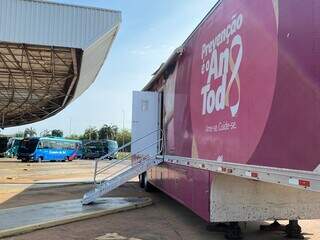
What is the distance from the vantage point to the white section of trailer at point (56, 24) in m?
16.9

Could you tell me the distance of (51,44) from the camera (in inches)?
675

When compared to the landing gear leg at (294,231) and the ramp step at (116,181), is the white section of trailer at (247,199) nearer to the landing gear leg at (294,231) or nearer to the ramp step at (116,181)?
the landing gear leg at (294,231)

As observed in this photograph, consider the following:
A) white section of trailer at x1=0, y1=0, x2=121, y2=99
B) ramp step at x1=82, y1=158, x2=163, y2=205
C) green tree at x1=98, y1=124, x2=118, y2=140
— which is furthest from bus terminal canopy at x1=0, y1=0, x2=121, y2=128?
green tree at x1=98, y1=124, x2=118, y2=140

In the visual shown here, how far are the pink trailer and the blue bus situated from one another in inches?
1659

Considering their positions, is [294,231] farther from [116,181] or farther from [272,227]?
[116,181]

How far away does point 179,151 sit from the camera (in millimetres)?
10469

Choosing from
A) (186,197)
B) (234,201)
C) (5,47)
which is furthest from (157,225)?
(5,47)

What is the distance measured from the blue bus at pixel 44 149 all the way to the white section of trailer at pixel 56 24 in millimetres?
35741

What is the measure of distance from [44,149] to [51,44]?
37000mm

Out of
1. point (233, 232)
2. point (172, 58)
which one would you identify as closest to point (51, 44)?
point (172, 58)

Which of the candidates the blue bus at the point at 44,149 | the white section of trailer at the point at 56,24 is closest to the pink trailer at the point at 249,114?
the white section of trailer at the point at 56,24

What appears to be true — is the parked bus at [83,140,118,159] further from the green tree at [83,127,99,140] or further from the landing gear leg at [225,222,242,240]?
the landing gear leg at [225,222,242,240]

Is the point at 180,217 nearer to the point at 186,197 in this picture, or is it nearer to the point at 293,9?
the point at 186,197

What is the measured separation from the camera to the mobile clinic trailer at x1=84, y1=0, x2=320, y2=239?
4.70 meters
